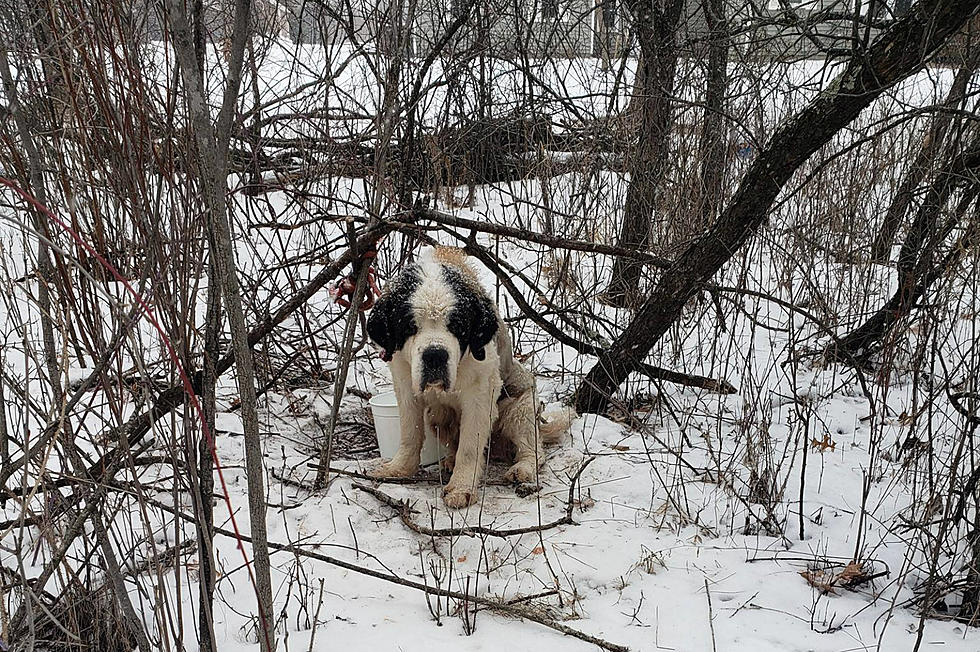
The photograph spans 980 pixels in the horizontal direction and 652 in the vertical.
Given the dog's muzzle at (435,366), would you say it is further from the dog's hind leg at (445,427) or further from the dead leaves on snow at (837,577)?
the dead leaves on snow at (837,577)

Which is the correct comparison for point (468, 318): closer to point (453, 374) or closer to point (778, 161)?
point (453, 374)

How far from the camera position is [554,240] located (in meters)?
4.20

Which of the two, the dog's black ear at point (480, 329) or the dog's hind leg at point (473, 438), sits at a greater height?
the dog's black ear at point (480, 329)

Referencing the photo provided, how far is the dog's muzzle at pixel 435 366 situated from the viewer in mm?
3701

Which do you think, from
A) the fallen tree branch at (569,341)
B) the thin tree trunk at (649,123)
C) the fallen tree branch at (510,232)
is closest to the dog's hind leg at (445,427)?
the fallen tree branch at (569,341)

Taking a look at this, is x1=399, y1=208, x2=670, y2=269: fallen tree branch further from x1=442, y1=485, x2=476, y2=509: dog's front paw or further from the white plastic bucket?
x1=442, y1=485, x2=476, y2=509: dog's front paw

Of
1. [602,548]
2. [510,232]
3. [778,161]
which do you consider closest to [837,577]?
[602,548]

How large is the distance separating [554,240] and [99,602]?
2582 millimetres

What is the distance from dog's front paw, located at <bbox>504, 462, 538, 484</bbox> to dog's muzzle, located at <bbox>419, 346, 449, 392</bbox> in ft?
2.84

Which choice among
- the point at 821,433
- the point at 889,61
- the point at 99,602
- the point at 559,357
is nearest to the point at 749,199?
the point at 889,61

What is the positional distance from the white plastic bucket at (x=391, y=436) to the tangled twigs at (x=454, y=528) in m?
0.44

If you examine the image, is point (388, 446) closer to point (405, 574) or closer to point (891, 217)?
point (405, 574)

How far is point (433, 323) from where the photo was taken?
3.82m

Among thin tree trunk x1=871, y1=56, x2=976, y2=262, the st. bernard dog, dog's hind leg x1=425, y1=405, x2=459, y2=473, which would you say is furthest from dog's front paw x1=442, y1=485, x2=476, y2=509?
thin tree trunk x1=871, y1=56, x2=976, y2=262
